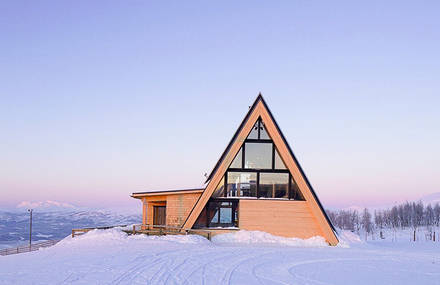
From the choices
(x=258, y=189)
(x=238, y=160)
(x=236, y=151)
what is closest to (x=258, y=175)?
(x=258, y=189)

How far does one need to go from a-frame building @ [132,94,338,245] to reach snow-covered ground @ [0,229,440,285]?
2.88 meters

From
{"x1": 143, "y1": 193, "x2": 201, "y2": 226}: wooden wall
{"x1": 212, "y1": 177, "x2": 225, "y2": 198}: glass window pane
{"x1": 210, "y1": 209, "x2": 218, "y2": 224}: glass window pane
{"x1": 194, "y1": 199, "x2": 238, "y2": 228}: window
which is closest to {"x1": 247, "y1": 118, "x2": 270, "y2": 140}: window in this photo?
{"x1": 212, "y1": 177, "x2": 225, "y2": 198}: glass window pane

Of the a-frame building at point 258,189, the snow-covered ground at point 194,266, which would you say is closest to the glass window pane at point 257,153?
the a-frame building at point 258,189

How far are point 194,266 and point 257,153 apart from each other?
29.1ft

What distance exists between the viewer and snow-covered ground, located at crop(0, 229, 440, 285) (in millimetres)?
7141

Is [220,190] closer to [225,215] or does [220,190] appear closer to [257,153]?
[225,215]

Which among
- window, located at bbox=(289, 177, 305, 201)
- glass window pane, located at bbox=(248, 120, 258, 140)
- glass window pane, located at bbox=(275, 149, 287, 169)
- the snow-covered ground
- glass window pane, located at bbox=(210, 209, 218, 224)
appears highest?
glass window pane, located at bbox=(248, 120, 258, 140)

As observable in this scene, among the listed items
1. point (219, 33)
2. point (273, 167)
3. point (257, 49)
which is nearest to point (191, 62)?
point (219, 33)

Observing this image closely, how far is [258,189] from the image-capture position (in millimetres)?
16672

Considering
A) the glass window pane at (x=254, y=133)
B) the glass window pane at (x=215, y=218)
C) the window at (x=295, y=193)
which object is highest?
the glass window pane at (x=254, y=133)

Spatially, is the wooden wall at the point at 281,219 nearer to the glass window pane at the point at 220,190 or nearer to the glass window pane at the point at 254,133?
the glass window pane at the point at 220,190

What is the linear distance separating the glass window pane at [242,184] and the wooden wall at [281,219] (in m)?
0.57

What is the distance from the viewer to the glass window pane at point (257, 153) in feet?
55.0

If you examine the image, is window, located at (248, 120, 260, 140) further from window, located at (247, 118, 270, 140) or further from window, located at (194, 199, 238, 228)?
window, located at (194, 199, 238, 228)
